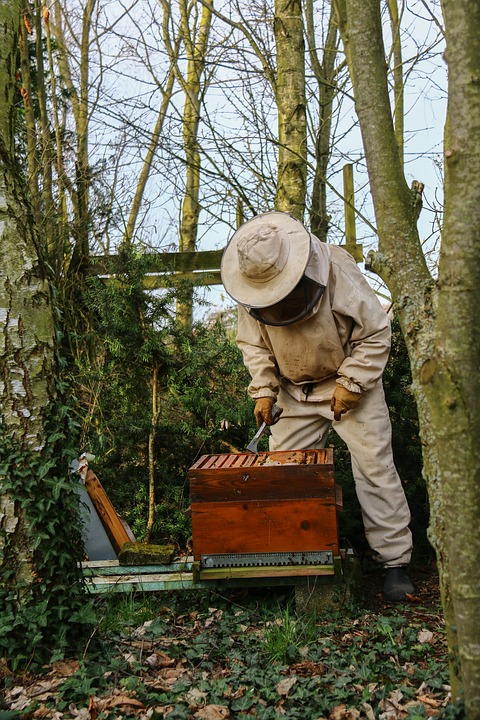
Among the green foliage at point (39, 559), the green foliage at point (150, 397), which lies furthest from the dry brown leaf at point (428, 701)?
the green foliage at point (150, 397)

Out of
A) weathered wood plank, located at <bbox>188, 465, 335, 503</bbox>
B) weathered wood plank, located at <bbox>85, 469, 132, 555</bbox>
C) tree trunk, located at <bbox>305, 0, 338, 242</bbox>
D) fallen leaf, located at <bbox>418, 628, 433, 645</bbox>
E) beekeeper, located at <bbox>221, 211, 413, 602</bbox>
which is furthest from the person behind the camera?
tree trunk, located at <bbox>305, 0, 338, 242</bbox>

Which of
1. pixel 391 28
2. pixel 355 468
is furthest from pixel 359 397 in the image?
pixel 391 28

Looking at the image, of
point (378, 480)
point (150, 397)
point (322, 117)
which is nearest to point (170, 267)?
point (150, 397)

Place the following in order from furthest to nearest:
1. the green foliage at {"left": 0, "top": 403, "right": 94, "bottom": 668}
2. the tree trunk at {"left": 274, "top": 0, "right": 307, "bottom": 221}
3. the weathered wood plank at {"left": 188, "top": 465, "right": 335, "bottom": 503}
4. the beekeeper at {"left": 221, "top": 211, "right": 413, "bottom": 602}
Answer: the tree trunk at {"left": 274, "top": 0, "right": 307, "bottom": 221} → the beekeeper at {"left": 221, "top": 211, "right": 413, "bottom": 602} → the weathered wood plank at {"left": 188, "top": 465, "right": 335, "bottom": 503} → the green foliage at {"left": 0, "top": 403, "right": 94, "bottom": 668}

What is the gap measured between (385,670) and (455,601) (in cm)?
127

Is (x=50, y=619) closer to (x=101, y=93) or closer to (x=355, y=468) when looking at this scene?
(x=355, y=468)

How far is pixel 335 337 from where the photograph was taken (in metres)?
4.62

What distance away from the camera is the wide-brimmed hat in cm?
425

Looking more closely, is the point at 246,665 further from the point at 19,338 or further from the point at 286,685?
the point at 19,338

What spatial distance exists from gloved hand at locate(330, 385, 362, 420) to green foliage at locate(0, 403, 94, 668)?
5.70ft

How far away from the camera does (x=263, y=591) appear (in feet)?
15.7

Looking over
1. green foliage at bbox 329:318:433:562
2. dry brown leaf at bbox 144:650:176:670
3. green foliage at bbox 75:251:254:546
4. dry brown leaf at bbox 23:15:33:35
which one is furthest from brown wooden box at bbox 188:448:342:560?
dry brown leaf at bbox 23:15:33:35

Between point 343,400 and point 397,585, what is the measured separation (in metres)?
1.18

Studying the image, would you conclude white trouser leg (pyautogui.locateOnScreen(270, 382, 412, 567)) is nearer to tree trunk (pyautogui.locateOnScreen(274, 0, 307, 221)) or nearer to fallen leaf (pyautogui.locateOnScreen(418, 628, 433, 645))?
fallen leaf (pyautogui.locateOnScreen(418, 628, 433, 645))
